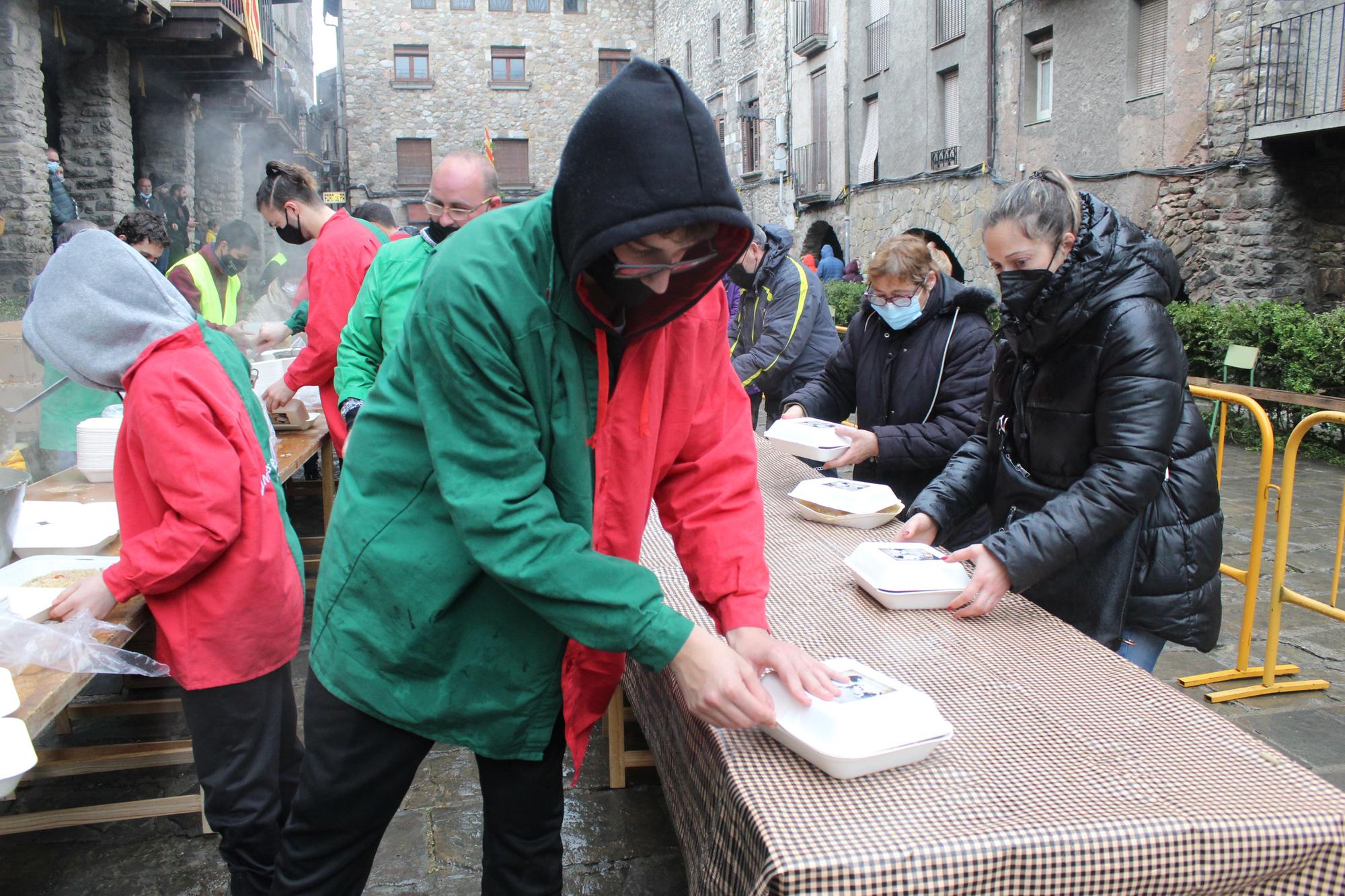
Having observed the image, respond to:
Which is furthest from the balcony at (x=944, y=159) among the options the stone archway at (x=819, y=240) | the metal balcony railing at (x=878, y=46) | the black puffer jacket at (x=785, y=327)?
the black puffer jacket at (x=785, y=327)

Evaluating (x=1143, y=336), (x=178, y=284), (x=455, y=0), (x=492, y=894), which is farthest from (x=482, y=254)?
(x=455, y=0)

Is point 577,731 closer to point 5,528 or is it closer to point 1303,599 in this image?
point 5,528

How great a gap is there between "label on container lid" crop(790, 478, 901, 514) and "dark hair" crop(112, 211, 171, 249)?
13.9ft

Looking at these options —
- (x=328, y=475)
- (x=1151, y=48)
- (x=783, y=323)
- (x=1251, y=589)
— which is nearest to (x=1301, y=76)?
(x=1151, y=48)

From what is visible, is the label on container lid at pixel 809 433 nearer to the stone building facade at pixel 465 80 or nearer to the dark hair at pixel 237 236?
the dark hair at pixel 237 236

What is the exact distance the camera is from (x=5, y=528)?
2451 millimetres

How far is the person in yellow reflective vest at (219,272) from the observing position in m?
5.54

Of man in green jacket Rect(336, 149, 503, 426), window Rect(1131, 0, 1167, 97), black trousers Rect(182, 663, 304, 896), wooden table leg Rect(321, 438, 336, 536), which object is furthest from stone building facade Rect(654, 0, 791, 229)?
black trousers Rect(182, 663, 304, 896)

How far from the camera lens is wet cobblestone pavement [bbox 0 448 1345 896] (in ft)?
8.68

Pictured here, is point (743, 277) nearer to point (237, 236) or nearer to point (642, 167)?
point (237, 236)

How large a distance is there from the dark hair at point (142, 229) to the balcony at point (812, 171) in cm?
1831

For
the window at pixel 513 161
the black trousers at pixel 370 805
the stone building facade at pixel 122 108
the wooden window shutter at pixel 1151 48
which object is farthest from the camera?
the window at pixel 513 161

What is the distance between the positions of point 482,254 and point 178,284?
4463 mm

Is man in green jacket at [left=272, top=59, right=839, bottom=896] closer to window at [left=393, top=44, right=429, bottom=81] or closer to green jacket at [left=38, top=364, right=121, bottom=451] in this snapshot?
green jacket at [left=38, top=364, right=121, bottom=451]
